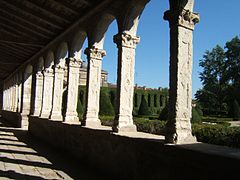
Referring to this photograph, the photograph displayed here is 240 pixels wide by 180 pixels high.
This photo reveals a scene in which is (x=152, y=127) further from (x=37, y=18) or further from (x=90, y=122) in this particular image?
(x=37, y=18)

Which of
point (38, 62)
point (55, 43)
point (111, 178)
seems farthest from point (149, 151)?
point (38, 62)

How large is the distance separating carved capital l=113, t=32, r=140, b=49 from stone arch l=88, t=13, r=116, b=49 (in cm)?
102

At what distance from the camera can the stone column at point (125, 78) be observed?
575 centimetres

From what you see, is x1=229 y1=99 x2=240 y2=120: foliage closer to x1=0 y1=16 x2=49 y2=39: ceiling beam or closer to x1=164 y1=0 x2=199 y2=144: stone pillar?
x1=0 y1=16 x2=49 y2=39: ceiling beam

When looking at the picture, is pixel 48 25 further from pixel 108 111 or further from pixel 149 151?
pixel 108 111

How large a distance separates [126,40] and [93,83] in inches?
67.4

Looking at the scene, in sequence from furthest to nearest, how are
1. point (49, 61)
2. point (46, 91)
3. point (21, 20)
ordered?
1. point (46, 91)
2. point (49, 61)
3. point (21, 20)

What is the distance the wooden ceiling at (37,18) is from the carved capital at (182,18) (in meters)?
2.81

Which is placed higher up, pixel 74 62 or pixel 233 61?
pixel 233 61

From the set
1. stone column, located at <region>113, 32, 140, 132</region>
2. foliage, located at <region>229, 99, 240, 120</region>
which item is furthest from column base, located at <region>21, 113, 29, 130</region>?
foliage, located at <region>229, 99, 240, 120</region>

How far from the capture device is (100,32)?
23.4 feet

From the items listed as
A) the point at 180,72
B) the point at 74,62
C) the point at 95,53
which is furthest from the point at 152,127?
the point at 180,72

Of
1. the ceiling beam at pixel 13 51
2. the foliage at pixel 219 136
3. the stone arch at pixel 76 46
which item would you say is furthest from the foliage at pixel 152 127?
the ceiling beam at pixel 13 51

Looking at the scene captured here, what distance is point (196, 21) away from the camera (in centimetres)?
441
